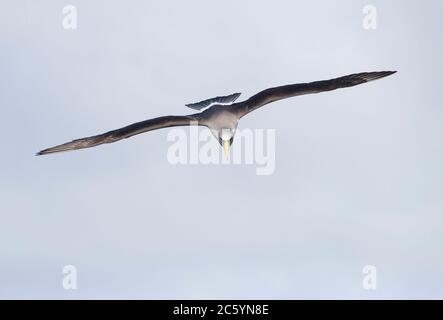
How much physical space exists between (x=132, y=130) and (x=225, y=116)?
2.79 m

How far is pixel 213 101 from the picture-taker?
82.0ft

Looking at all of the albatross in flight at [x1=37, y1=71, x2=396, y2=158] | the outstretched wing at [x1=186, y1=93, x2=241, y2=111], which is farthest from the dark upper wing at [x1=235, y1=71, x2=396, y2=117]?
the outstretched wing at [x1=186, y1=93, x2=241, y2=111]

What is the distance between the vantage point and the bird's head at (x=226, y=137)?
2378 centimetres

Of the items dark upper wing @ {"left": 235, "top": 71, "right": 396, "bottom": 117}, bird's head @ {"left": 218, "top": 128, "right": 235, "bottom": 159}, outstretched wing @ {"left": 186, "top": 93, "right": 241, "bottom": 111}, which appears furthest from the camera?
outstretched wing @ {"left": 186, "top": 93, "right": 241, "bottom": 111}

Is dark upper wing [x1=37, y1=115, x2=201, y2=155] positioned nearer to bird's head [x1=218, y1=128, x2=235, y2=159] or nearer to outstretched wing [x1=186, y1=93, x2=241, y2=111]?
bird's head [x1=218, y1=128, x2=235, y2=159]

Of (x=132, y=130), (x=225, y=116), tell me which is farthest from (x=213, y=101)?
(x=132, y=130)

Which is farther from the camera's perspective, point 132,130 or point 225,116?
point 225,116

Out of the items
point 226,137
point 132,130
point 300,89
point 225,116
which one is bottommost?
point 226,137

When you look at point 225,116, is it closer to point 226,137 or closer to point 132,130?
point 226,137

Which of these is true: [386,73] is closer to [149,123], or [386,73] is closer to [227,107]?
[227,107]

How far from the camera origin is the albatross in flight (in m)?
23.1

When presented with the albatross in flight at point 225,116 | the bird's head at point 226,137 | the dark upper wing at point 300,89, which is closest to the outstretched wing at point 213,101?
the albatross in flight at point 225,116

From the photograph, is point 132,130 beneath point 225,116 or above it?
beneath

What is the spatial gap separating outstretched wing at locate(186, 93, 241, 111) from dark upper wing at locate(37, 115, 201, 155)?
96 centimetres
